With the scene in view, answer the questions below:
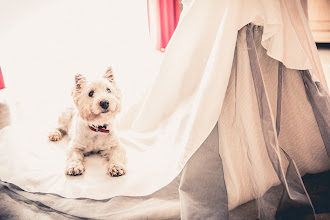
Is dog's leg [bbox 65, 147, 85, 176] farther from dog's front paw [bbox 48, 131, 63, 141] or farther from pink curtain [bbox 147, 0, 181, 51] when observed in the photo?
pink curtain [bbox 147, 0, 181, 51]

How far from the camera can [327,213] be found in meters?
1.22

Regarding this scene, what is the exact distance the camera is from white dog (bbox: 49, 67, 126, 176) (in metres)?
1.58

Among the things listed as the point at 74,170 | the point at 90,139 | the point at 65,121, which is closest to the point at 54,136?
the point at 65,121

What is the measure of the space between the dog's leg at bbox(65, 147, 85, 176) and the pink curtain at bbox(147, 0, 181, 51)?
3.41m

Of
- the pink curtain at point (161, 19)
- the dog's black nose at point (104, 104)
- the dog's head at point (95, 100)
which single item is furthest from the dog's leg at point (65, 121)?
the pink curtain at point (161, 19)

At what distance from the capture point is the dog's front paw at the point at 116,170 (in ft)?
5.09

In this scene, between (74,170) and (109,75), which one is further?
(109,75)

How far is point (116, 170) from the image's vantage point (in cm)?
156

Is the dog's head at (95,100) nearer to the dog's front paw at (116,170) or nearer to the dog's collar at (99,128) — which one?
the dog's collar at (99,128)

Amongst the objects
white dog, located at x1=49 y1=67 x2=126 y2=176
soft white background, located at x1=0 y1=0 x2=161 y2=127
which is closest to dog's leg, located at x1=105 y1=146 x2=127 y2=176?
white dog, located at x1=49 y1=67 x2=126 y2=176

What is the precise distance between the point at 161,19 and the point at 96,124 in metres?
3.39

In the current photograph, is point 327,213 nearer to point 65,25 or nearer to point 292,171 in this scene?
point 292,171

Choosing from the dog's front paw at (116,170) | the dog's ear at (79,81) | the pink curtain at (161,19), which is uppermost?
the pink curtain at (161,19)

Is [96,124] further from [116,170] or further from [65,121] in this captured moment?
[65,121]
